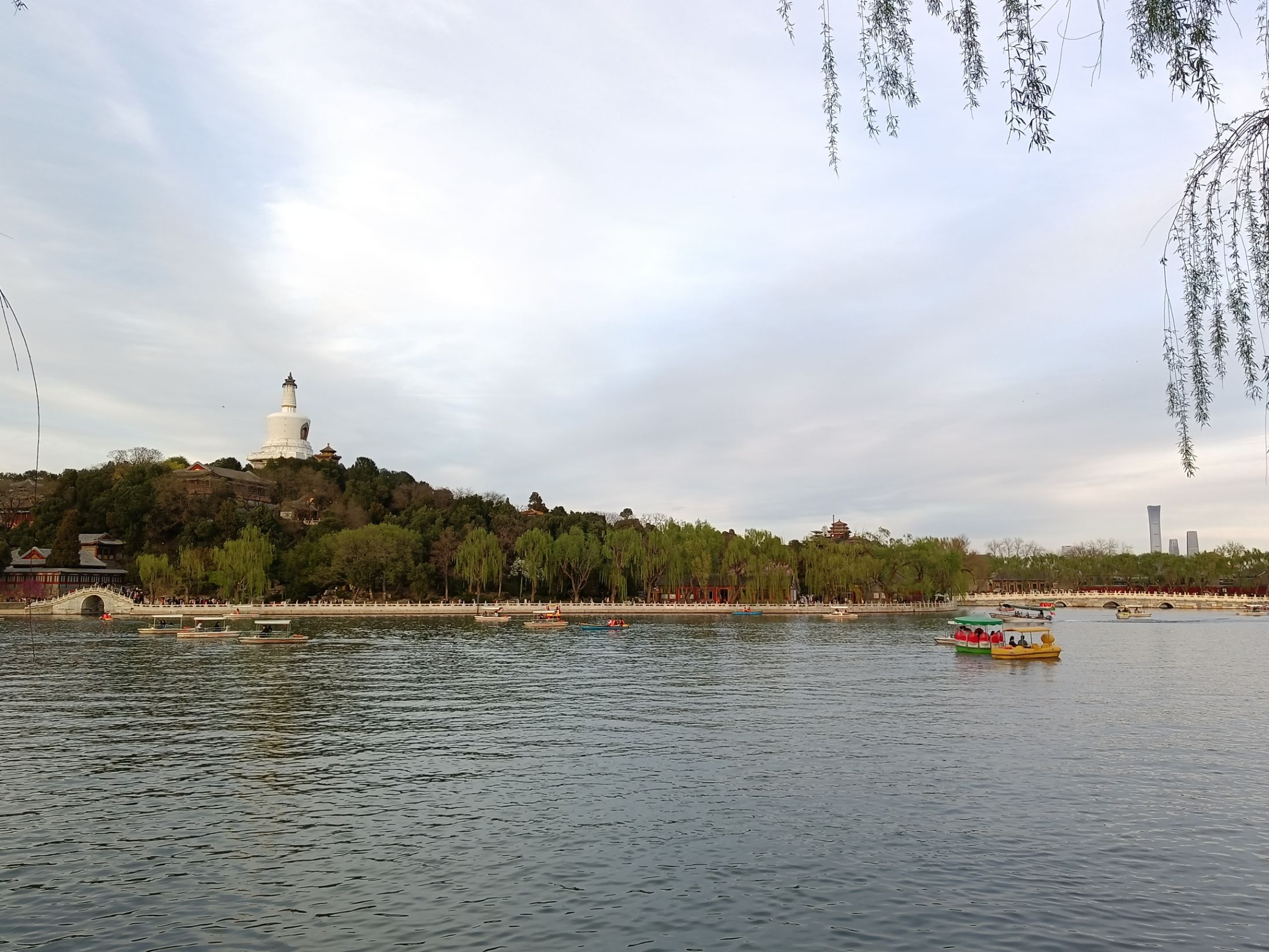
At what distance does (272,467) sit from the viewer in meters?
128

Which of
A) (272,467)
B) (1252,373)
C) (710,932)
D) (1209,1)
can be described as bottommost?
(710,932)

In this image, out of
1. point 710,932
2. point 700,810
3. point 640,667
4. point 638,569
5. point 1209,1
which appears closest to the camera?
point 1209,1

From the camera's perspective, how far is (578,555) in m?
94.5

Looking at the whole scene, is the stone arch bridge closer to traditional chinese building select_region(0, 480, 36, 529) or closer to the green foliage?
the green foliage

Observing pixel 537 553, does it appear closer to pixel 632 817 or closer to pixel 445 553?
pixel 445 553

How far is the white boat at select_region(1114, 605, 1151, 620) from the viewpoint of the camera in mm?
99062

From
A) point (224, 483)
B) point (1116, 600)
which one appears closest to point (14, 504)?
point (224, 483)

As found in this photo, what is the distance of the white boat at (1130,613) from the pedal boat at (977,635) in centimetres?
5315

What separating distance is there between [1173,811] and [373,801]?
15.2m

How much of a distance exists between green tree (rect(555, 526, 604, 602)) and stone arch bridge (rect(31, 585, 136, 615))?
4180 centimetres

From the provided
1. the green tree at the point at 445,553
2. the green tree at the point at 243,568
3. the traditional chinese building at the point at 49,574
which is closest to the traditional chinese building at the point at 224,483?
the traditional chinese building at the point at 49,574

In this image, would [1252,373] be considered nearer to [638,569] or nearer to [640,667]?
[640,667]

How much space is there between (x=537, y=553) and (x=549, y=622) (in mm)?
19547

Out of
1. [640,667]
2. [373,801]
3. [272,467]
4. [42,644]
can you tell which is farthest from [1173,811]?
[272,467]
